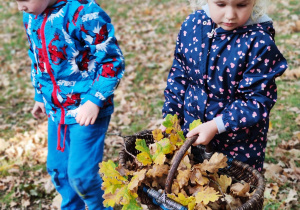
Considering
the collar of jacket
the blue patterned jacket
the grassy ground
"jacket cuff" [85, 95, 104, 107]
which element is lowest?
the grassy ground

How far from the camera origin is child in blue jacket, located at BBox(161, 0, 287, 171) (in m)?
1.82

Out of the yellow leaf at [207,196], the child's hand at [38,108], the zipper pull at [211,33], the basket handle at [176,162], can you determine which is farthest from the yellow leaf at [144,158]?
the child's hand at [38,108]

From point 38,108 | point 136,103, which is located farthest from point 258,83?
point 136,103

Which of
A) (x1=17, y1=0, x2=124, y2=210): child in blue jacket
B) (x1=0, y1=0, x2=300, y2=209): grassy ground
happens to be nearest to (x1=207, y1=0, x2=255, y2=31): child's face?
(x1=17, y1=0, x2=124, y2=210): child in blue jacket

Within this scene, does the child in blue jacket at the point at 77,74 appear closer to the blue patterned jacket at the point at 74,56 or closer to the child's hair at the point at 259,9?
the blue patterned jacket at the point at 74,56

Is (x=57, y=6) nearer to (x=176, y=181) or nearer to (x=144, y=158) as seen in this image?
(x=144, y=158)

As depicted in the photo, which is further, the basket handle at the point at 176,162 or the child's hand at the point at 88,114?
the child's hand at the point at 88,114

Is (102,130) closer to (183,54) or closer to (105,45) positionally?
(105,45)

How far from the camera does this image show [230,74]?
1.92 metres

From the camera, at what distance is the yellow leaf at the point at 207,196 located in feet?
5.16

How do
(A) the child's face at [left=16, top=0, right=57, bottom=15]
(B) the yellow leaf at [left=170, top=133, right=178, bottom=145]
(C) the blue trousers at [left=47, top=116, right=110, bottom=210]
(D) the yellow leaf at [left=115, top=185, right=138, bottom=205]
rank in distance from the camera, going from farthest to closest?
1. (C) the blue trousers at [left=47, top=116, right=110, bottom=210]
2. (A) the child's face at [left=16, top=0, right=57, bottom=15]
3. (B) the yellow leaf at [left=170, top=133, right=178, bottom=145]
4. (D) the yellow leaf at [left=115, top=185, right=138, bottom=205]

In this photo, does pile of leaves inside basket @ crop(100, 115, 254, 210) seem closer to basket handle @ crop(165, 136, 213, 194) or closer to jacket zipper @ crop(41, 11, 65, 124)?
basket handle @ crop(165, 136, 213, 194)

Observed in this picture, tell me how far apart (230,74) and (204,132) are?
37 centimetres

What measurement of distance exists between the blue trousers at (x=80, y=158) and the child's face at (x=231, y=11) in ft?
3.74
